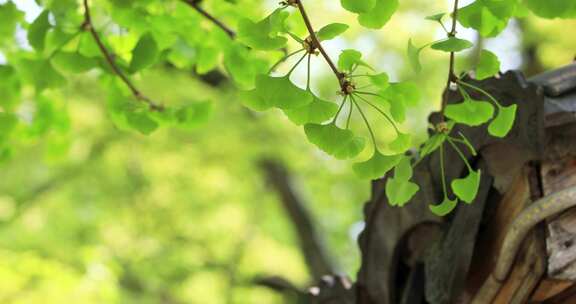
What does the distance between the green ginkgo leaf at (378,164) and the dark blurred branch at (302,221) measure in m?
3.68

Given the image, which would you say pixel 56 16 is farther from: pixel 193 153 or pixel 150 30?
pixel 193 153

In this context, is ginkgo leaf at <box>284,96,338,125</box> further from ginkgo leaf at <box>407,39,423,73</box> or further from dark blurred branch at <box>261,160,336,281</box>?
dark blurred branch at <box>261,160,336,281</box>

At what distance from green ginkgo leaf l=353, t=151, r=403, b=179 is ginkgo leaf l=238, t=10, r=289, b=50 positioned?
154 millimetres

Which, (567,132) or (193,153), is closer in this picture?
(567,132)

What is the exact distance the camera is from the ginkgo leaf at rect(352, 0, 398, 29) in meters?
0.72

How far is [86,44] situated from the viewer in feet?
4.18

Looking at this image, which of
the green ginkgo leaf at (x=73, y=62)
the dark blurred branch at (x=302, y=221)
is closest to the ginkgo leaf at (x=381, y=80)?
the green ginkgo leaf at (x=73, y=62)

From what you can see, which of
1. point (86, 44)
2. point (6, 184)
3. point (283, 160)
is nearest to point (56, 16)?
point (86, 44)

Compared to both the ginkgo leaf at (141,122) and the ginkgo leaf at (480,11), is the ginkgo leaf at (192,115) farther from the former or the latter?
the ginkgo leaf at (480,11)

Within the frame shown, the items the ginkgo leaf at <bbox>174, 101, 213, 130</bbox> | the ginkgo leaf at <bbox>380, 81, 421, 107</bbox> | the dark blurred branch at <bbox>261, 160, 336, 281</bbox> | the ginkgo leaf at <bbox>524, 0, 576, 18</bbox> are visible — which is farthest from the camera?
the dark blurred branch at <bbox>261, 160, 336, 281</bbox>

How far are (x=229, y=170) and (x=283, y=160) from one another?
0.74m

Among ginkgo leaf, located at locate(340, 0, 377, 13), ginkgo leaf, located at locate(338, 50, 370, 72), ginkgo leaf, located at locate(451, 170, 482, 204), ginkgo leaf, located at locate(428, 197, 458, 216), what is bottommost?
ginkgo leaf, located at locate(428, 197, 458, 216)

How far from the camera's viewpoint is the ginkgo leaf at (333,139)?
744 mm

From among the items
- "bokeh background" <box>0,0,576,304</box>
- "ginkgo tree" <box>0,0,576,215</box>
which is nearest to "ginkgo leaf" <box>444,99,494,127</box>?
"ginkgo tree" <box>0,0,576,215</box>
